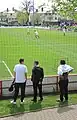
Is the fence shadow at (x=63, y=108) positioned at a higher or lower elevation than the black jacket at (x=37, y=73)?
lower

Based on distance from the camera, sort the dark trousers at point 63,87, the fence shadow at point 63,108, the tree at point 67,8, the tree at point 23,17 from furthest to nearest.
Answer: the tree at point 23,17, the tree at point 67,8, the dark trousers at point 63,87, the fence shadow at point 63,108

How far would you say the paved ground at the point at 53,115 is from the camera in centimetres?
965

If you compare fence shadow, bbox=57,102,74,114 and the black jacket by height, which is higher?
the black jacket

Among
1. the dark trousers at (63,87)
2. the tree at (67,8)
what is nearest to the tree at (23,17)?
the tree at (67,8)

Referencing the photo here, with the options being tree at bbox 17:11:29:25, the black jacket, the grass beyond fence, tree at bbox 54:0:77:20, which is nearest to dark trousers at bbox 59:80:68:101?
the grass beyond fence

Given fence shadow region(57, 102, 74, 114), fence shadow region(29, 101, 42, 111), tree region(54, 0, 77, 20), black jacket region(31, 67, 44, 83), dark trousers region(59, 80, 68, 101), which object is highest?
tree region(54, 0, 77, 20)

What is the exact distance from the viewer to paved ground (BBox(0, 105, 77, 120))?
9648 mm

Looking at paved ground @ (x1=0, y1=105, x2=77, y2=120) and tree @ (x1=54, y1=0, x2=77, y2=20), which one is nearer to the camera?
paved ground @ (x1=0, y1=105, x2=77, y2=120)

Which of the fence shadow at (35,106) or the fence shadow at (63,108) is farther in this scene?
the fence shadow at (35,106)

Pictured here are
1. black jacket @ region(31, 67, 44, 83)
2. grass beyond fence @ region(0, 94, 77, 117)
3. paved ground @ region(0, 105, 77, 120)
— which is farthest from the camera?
black jacket @ region(31, 67, 44, 83)

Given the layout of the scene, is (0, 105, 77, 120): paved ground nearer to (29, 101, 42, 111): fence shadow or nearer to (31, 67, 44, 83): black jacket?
(29, 101, 42, 111): fence shadow

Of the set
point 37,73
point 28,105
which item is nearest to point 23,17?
point 37,73

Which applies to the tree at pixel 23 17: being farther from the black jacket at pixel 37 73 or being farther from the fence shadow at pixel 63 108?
the fence shadow at pixel 63 108

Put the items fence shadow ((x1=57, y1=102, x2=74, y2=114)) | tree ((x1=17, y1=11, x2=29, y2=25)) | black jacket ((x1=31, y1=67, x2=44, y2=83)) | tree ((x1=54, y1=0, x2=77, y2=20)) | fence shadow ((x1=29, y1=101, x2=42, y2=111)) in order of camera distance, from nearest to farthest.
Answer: fence shadow ((x1=57, y1=102, x2=74, y2=114)) < fence shadow ((x1=29, y1=101, x2=42, y2=111)) < black jacket ((x1=31, y1=67, x2=44, y2=83)) < tree ((x1=54, y1=0, x2=77, y2=20)) < tree ((x1=17, y1=11, x2=29, y2=25))
